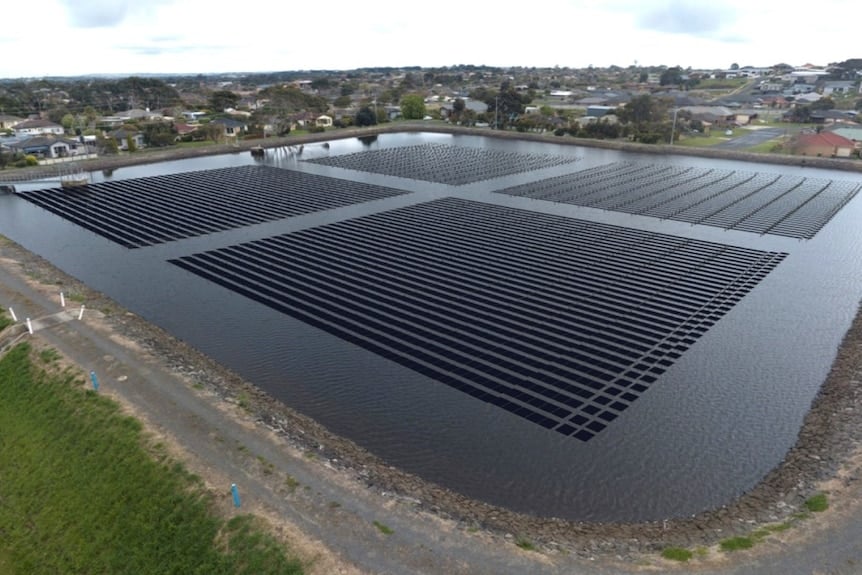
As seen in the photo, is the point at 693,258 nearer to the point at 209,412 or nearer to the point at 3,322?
the point at 209,412

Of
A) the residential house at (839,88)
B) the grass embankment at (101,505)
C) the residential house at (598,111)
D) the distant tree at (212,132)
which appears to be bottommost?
the grass embankment at (101,505)

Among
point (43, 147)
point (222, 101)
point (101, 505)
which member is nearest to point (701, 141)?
point (101, 505)

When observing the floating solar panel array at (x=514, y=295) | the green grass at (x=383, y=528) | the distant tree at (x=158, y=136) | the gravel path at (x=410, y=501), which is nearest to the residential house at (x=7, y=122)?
the distant tree at (x=158, y=136)

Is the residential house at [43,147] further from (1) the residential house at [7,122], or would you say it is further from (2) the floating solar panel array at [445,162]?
(1) the residential house at [7,122]

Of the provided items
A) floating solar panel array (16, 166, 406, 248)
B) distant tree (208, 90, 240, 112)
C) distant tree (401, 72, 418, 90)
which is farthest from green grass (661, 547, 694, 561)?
distant tree (401, 72, 418, 90)

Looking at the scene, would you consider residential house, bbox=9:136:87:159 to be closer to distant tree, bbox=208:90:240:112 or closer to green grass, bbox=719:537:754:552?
distant tree, bbox=208:90:240:112

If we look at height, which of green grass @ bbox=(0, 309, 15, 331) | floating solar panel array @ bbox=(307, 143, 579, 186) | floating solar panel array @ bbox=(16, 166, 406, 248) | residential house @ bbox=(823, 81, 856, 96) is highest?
residential house @ bbox=(823, 81, 856, 96)

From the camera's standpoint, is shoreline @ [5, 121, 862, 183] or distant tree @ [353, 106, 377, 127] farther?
distant tree @ [353, 106, 377, 127]
